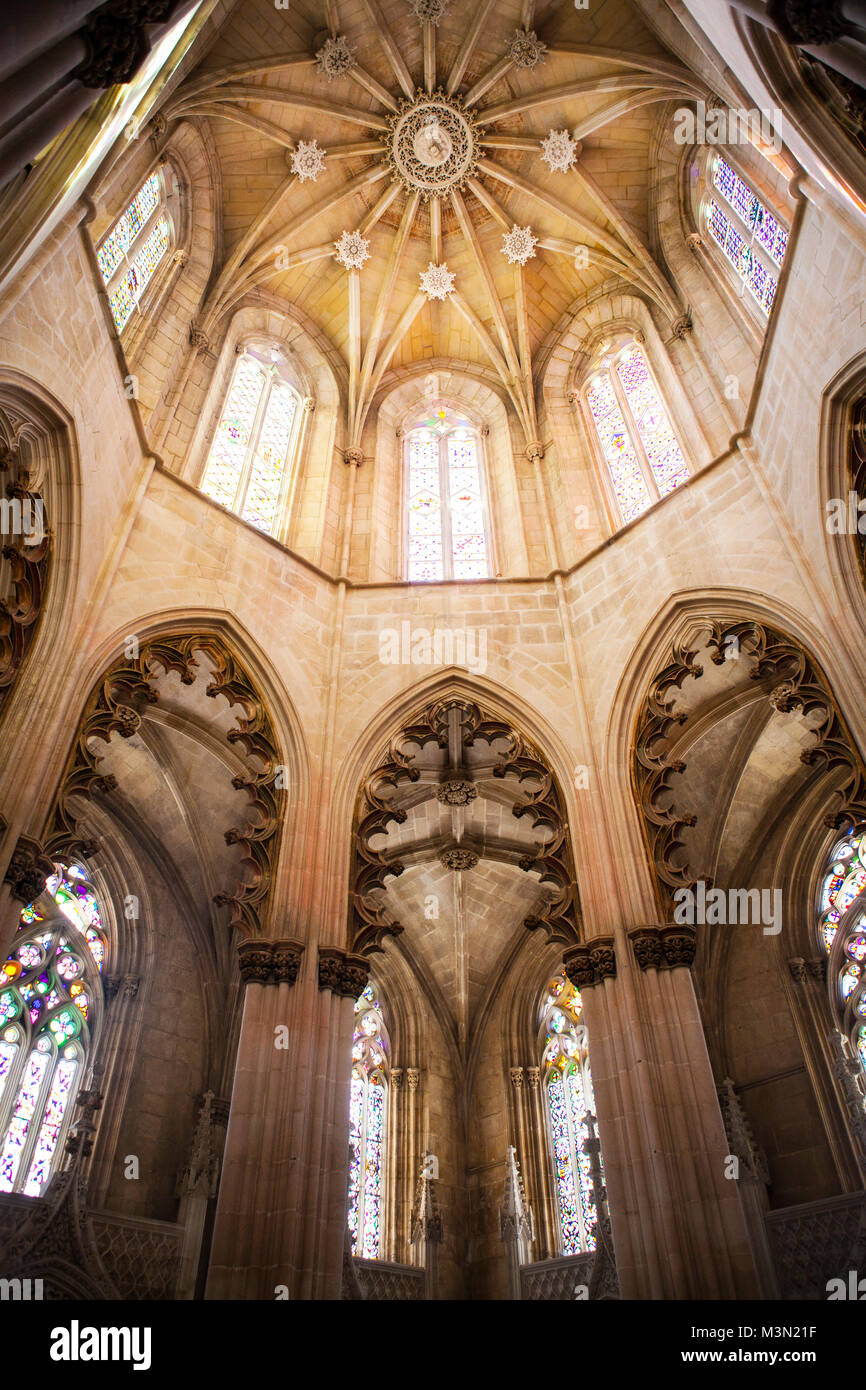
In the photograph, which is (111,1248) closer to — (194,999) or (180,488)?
(194,999)

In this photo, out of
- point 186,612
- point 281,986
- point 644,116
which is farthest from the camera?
point 644,116

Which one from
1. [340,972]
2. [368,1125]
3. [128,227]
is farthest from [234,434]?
[368,1125]

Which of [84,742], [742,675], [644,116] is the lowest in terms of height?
[84,742]

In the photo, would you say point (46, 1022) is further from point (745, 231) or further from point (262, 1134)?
point (745, 231)

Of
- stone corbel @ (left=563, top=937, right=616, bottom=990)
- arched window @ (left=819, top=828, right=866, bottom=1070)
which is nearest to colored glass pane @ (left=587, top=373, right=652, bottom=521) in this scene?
arched window @ (left=819, top=828, right=866, bottom=1070)

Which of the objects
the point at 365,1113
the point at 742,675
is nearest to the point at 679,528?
the point at 742,675

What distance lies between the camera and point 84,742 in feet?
28.5

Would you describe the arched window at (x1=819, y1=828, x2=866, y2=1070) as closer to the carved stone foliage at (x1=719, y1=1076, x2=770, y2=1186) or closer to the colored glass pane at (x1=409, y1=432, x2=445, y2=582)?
the carved stone foliage at (x1=719, y1=1076, x2=770, y2=1186)

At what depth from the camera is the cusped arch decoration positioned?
9219 mm

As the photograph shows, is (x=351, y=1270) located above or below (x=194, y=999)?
below

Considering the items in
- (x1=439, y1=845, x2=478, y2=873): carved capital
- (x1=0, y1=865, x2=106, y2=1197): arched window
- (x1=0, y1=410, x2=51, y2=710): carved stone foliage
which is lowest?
(x1=0, y1=865, x2=106, y2=1197): arched window

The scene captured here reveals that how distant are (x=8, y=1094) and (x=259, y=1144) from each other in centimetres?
532

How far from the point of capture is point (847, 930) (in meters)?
12.9

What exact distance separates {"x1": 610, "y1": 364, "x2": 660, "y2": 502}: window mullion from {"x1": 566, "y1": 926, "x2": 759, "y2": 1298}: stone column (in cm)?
660
